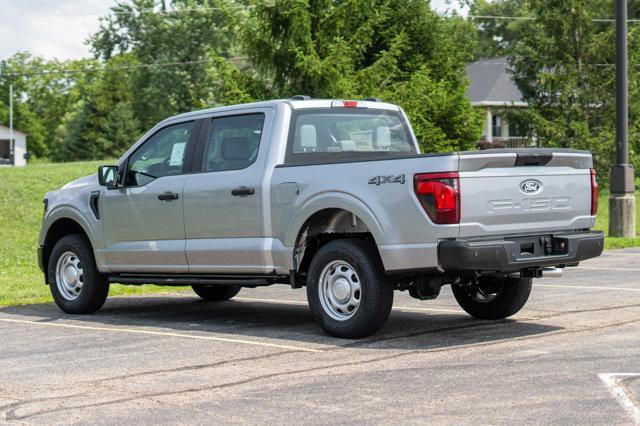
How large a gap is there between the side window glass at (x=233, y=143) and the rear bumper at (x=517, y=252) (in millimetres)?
2381

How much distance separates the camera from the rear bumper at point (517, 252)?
898 cm

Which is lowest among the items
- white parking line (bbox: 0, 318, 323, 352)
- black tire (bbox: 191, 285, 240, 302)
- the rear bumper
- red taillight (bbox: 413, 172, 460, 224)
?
white parking line (bbox: 0, 318, 323, 352)

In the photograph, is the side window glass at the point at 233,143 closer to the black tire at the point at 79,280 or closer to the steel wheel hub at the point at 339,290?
the steel wheel hub at the point at 339,290

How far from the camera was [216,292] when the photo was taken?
13398 millimetres

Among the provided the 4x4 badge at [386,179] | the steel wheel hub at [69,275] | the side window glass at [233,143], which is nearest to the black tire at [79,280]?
the steel wheel hub at [69,275]

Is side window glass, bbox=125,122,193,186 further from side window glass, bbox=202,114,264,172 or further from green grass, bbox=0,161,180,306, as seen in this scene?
green grass, bbox=0,161,180,306

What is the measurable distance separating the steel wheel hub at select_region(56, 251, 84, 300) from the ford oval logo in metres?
4.95

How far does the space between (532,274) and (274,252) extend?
2.24m

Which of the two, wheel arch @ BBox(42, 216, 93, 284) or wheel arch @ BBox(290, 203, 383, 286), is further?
wheel arch @ BBox(42, 216, 93, 284)

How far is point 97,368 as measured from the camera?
845cm

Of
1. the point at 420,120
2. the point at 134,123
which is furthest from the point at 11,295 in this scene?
the point at 134,123

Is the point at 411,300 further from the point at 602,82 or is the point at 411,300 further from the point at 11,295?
the point at 602,82

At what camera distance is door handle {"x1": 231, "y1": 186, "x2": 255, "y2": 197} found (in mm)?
10391

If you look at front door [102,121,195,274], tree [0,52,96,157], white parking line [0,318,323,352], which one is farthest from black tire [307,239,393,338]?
tree [0,52,96,157]
